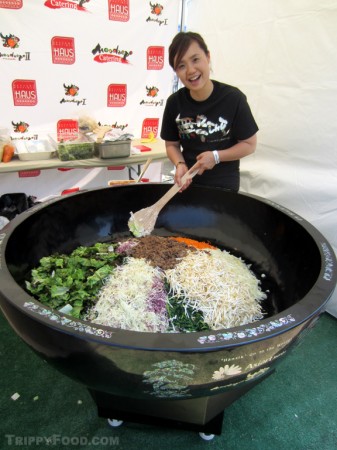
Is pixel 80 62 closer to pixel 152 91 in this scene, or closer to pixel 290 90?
pixel 152 91

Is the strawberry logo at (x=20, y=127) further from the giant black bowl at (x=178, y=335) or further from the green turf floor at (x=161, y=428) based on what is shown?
the green turf floor at (x=161, y=428)

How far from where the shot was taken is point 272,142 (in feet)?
8.29

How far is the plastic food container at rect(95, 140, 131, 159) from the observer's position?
2.90m

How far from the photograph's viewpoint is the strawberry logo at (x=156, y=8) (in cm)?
312

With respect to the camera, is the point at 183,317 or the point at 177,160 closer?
→ the point at 183,317

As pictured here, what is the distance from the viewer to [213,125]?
1868mm

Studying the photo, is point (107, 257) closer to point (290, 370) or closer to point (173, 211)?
point (173, 211)

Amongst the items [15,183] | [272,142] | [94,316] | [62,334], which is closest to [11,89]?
[15,183]

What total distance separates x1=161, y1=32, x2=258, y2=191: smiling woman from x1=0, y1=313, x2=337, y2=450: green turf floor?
112 cm

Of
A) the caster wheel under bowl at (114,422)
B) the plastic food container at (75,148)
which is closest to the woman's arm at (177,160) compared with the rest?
the plastic food container at (75,148)

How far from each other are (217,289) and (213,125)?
1.04 m

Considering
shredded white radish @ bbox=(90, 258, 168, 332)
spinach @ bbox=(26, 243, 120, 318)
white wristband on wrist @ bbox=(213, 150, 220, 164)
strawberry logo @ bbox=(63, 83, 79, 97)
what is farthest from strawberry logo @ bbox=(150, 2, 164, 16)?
shredded white radish @ bbox=(90, 258, 168, 332)

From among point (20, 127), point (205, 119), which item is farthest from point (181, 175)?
point (20, 127)

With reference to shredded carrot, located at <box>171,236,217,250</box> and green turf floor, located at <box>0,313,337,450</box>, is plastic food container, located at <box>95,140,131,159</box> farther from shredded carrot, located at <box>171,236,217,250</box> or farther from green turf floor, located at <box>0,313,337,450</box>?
green turf floor, located at <box>0,313,337,450</box>
